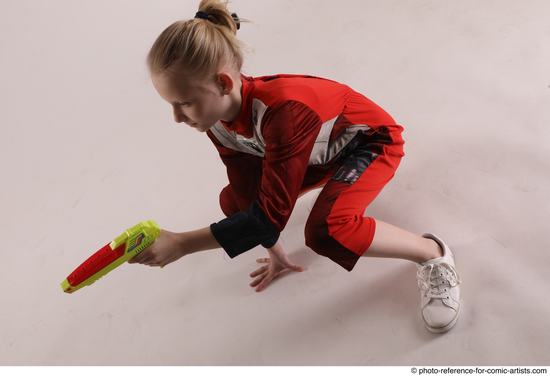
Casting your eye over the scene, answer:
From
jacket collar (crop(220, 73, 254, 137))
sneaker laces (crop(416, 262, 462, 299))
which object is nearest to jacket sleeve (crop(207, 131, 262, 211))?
jacket collar (crop(220, 73, 254, 137))

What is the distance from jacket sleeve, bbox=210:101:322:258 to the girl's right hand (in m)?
0.24

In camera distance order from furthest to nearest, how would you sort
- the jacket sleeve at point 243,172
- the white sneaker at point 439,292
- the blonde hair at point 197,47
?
the jacket sleeve at point 243,172, the white sneaker at point 439,292, the blonde hair at point 197,47

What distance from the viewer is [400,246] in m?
0.98

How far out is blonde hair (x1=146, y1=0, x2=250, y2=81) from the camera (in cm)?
84

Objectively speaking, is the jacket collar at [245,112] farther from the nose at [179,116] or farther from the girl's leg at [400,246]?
the girl's leg at [400,246]

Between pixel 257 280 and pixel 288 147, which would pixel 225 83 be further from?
pixel 257 280

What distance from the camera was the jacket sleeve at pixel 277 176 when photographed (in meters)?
0.87

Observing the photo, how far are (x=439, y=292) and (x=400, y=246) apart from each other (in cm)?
10

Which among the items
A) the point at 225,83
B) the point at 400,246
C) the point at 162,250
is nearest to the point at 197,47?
the point at 225,83

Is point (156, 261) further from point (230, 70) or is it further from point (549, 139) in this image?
point (549, 139)

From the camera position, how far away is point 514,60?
1396 mm

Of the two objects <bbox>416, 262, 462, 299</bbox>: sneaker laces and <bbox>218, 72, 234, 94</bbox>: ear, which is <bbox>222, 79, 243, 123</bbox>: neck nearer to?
<bbox>218, 72, 234, 94</bbox>: ear

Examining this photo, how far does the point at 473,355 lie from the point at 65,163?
121cm

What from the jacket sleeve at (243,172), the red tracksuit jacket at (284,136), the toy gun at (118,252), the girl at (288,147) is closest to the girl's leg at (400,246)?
the girl at (288,147)
